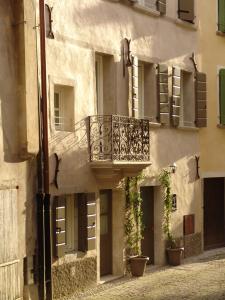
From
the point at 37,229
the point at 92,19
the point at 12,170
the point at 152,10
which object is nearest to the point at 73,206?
the point at 37,229

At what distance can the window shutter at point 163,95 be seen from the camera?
15906 millimetres

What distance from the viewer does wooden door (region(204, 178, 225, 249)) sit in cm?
1894

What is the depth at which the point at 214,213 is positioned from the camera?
63.2ft

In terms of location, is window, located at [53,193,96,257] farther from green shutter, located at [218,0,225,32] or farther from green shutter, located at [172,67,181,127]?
green shutter, located at [218,0,225,32]

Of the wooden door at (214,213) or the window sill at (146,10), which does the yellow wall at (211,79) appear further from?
the window sill at (146,10)

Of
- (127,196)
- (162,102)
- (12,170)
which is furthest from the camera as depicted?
(162,102)

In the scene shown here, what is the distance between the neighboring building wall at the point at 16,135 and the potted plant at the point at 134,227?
3676mm

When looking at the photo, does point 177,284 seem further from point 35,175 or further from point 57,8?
point 57,8

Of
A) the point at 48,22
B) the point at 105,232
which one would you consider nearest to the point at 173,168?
the point at 105,232

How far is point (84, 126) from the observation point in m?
13.3

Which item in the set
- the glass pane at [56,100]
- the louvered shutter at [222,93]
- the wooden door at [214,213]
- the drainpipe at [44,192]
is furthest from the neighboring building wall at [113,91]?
the louvered shutter at [222,93]

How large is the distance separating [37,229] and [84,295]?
1929mm

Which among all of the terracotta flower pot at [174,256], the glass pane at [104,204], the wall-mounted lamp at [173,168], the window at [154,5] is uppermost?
the window at [154,5]

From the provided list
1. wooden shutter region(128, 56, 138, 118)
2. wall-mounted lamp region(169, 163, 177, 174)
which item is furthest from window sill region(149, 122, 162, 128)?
wall-mounted lamp region(169, 163, 177, 174)
